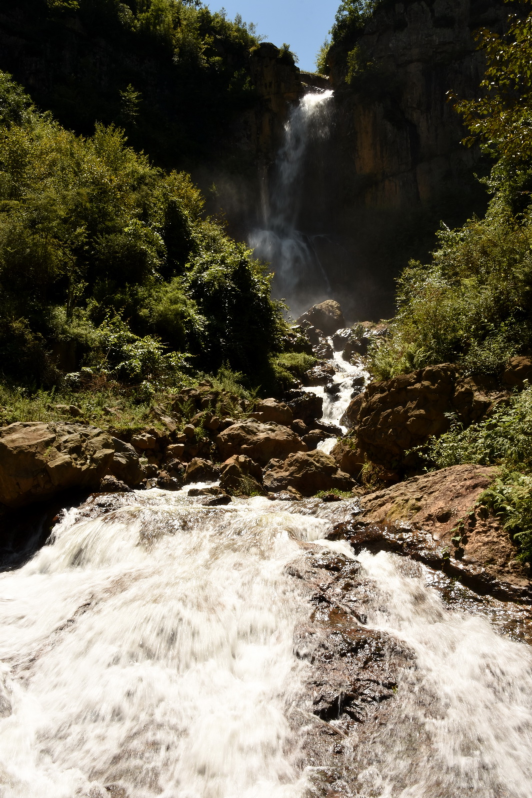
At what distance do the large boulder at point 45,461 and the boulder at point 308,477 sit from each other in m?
2.78

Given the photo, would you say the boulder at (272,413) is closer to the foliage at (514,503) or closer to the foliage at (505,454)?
the foliage at (505,454)

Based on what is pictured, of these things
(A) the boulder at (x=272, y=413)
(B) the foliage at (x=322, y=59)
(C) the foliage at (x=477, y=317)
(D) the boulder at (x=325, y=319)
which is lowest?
(A) the boulder at (x=272, y=413)

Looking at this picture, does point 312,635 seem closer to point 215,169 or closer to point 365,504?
point 365,504

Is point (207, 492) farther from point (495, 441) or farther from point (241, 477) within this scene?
point (495, 441)

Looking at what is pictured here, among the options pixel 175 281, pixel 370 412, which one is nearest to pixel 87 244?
pixel 175 281

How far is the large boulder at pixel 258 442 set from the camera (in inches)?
354

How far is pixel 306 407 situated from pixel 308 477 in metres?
5.05

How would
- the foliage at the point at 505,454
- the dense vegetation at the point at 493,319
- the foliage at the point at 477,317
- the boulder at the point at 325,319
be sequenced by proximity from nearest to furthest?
the foliage at the point at 505,454 → the dense vegetation at the point at 493,319 → the foliage at the point at 477,317 → the boulder at the point at 325,319

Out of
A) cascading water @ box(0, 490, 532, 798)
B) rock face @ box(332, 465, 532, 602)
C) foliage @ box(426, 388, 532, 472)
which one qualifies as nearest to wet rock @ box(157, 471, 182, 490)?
cascading water @ box(0, 490, 532, 798)

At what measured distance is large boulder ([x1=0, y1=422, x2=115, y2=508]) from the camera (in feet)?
20.6

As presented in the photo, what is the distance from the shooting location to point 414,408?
7.04m

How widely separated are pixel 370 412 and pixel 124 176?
44.5 ft

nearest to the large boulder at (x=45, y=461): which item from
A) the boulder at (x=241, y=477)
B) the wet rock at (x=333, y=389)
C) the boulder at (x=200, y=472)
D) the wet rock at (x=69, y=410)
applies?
the wet rock at (x=69, y=410)

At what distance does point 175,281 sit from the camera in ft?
48.6
